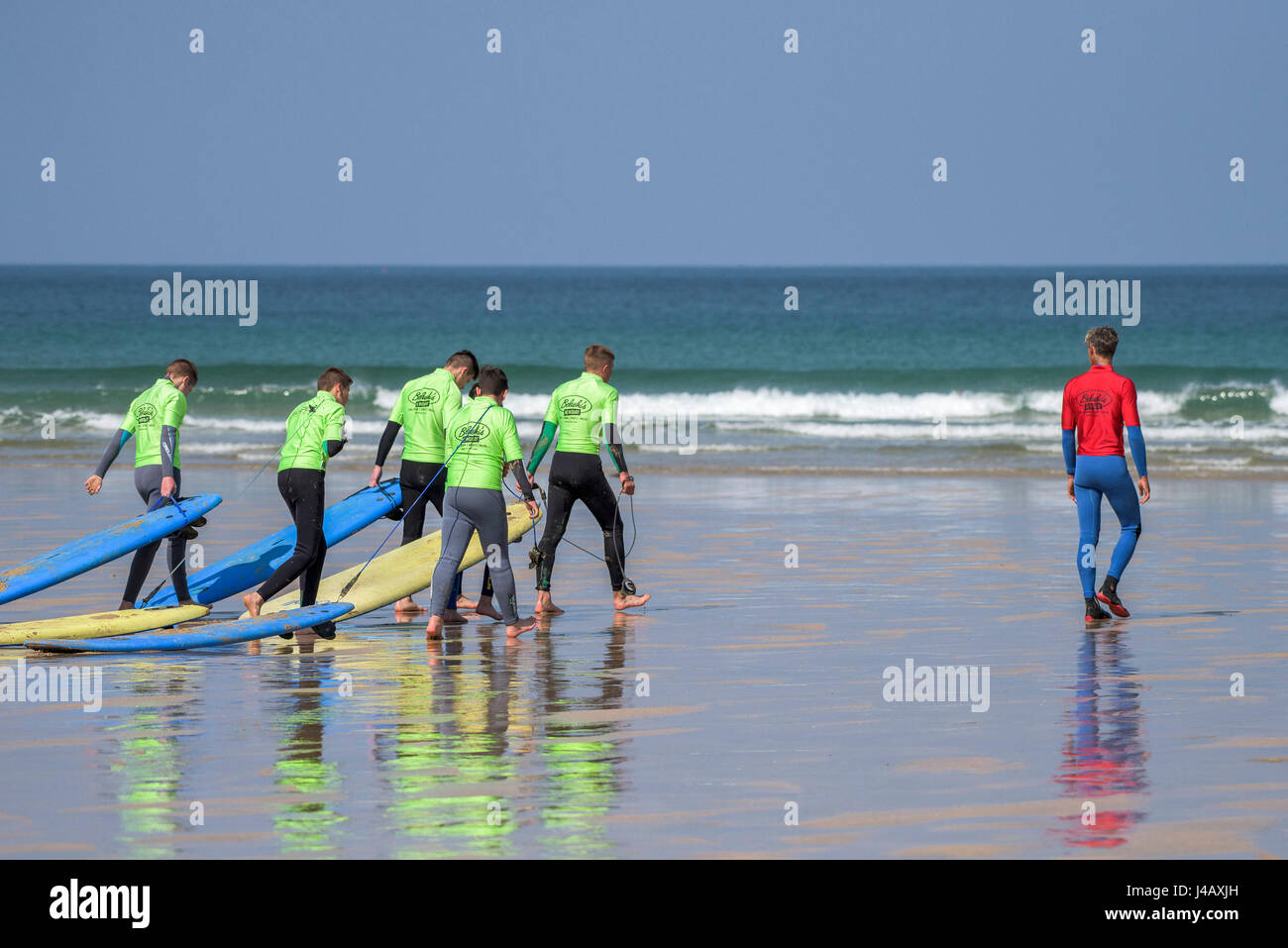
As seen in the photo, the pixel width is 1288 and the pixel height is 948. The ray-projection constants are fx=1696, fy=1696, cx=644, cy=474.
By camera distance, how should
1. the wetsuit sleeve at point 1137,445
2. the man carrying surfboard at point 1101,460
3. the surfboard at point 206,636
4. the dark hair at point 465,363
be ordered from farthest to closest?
the dark hair at point 465,363 → the man carrying surfboard at point 1101,460 → the wetsuit sleeve at point 1137,445 → the surfboard at point 206,636

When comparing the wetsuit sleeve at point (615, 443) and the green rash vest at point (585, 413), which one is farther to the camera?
the green rash vest at point (585, 413)

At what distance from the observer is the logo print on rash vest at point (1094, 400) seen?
11188mm

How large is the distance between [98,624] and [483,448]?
260 cm

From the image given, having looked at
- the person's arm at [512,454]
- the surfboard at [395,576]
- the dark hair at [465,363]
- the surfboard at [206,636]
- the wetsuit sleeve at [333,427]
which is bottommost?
the surfboard at [206,636]

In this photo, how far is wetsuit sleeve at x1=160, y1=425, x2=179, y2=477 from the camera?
11.2 m

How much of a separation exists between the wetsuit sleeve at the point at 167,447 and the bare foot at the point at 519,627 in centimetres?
254

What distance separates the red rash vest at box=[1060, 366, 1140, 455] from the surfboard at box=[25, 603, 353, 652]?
4.99 meters

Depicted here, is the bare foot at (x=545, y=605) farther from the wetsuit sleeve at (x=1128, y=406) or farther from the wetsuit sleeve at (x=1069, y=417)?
the wetsuit sleeve at (x=1128, y=406)

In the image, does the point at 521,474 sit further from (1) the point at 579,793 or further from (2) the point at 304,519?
(1) the point at 579,793

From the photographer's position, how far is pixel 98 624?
10.4 metres

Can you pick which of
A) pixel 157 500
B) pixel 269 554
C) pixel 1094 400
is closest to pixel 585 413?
pixel 269 554

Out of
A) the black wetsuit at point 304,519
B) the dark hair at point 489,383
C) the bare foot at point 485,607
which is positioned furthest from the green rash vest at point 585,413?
the black wetsuit at point 304,519
